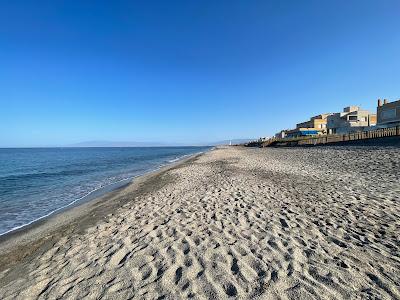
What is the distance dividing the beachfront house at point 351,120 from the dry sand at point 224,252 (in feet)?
188

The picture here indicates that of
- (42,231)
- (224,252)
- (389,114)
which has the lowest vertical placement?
(42,231)

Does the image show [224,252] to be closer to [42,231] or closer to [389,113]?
[42,231]

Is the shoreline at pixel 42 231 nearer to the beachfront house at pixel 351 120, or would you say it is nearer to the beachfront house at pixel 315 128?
the beachfront house at pixel 351 120

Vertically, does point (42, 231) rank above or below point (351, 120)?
below

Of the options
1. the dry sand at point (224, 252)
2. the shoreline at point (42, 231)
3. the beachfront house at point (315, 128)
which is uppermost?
the beachfront house at point (315, 128)

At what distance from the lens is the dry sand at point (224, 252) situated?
125 inches

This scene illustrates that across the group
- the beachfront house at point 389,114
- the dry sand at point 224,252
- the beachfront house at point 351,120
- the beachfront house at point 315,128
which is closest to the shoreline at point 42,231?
the dry sand at point 224,252

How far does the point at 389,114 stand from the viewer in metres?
39.8

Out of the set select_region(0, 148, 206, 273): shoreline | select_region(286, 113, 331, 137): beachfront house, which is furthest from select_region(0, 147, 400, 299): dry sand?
select_region(286, 113, 331, 137): beachfront house

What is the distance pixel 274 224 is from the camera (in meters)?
5.31

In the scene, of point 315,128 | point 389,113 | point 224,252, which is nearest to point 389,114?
point 389,113

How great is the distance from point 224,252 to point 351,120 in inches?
2706

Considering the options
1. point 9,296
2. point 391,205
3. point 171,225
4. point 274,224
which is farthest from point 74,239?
point 391,205

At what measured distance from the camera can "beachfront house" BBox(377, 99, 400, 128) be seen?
124 feet
